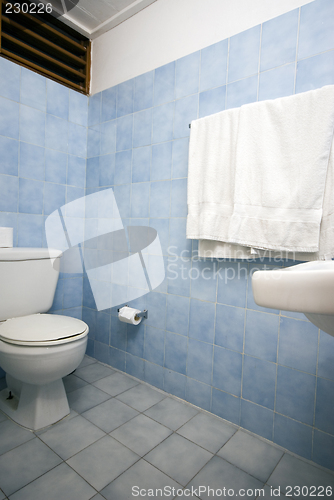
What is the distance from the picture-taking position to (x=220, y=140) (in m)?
1.29

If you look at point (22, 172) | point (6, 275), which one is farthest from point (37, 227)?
point (6, 275)

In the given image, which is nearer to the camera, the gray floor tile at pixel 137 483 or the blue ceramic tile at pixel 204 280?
the gray floor tile at pixel 137 483

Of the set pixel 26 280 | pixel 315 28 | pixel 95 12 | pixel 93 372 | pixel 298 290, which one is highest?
pixel 95 12

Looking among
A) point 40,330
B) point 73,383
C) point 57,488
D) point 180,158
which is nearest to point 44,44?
point 180,158

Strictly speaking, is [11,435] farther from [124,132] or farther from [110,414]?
[124,132]

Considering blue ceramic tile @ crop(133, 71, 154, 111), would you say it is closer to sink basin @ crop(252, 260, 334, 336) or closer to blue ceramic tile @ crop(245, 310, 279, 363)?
blue ceramic tile @ crop(245, 310, 279, 363)

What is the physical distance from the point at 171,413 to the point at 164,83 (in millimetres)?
1710

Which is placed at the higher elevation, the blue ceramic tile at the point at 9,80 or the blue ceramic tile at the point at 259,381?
the blue ceramic tile at the point at 9,80

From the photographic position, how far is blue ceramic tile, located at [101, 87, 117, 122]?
6.13 ft

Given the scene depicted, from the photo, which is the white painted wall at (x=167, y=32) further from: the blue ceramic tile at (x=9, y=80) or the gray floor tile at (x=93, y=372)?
the gray floor tile at (x=93, y=372)

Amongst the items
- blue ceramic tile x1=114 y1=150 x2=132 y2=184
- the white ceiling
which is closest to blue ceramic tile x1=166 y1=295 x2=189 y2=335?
blue ceramic tile x1=114 y1=150 x2=132 y2=184

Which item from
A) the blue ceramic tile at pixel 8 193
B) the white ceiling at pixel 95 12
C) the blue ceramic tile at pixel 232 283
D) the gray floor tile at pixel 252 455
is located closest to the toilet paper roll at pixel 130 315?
the blue ceramic tile at pixel 232 283

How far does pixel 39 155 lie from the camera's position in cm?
179

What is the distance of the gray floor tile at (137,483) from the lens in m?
0.96
